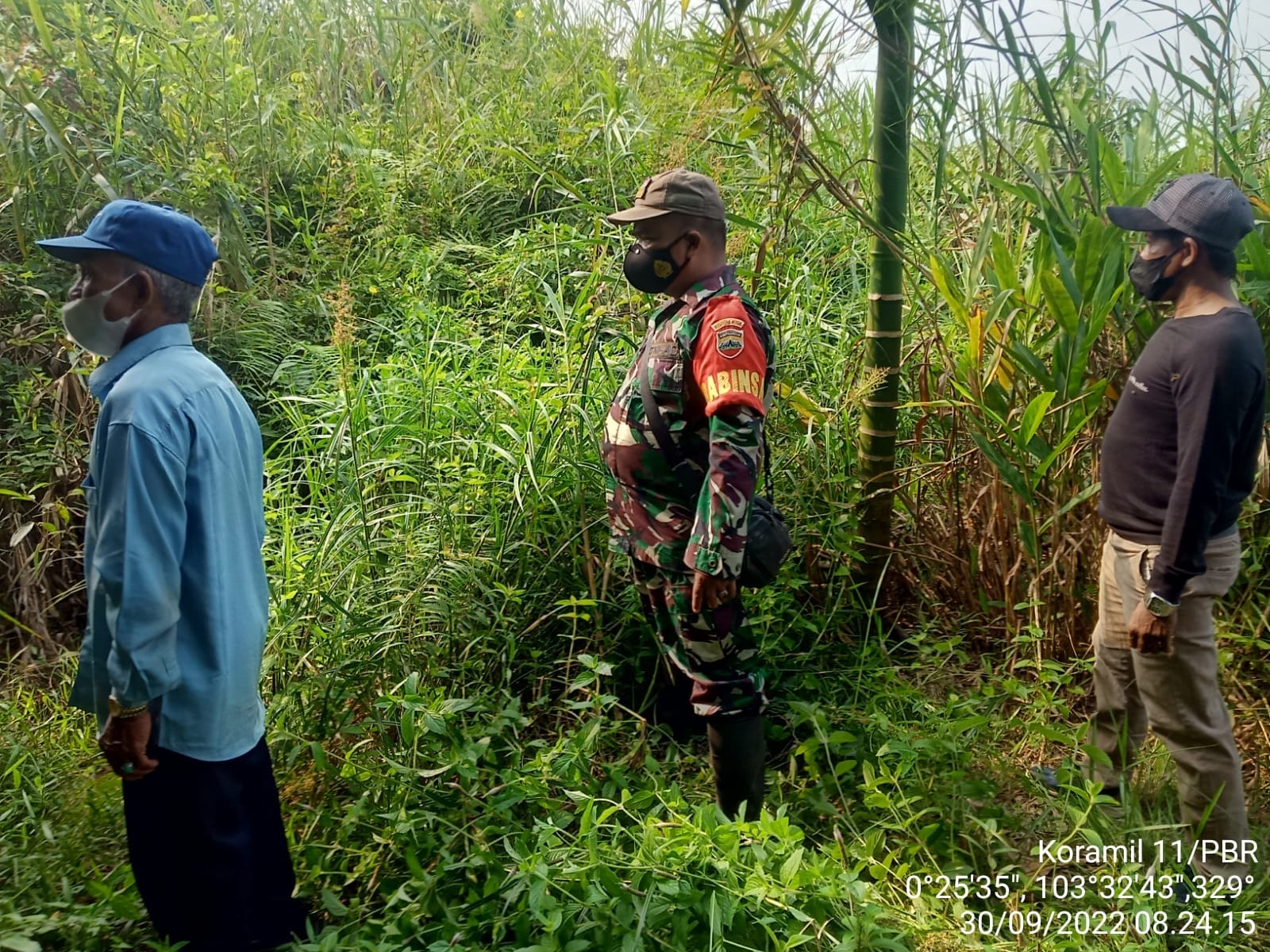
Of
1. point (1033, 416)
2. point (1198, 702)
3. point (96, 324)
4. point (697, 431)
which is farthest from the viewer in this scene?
point (1033, 416)

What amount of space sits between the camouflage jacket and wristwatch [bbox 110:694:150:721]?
4.01 feet

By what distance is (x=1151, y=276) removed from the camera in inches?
91.4

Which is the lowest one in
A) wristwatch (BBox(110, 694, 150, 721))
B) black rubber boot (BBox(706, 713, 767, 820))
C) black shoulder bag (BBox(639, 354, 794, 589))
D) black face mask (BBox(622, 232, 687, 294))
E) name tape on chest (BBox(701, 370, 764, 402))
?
black rubber boot (BBox(706, 713, 767, 820))

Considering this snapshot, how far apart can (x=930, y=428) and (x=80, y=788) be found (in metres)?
2.94

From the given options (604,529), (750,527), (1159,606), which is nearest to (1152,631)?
(1159,606)

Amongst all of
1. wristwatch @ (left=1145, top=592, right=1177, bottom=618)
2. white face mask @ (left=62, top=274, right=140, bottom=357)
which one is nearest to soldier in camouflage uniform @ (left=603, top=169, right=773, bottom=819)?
wristwatch @ (left=1145, top=592, right=1177, bottom=618)

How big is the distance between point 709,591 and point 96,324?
145 centimetres

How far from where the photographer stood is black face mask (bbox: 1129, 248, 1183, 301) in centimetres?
229

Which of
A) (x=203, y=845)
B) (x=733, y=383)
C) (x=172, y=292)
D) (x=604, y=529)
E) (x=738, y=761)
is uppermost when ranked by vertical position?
(x=172, y=292)

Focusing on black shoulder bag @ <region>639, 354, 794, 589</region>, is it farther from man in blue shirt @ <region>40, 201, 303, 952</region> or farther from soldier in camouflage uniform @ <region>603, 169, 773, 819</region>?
man in blue shirt @ <region>40, 201, 303, 952</region>

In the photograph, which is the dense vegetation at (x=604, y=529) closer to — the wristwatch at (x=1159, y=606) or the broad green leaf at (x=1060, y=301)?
the broad green leaf at (x=1060, y=301)

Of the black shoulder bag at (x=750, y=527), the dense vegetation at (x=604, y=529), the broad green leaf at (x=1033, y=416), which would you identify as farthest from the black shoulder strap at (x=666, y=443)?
the broad green leaf at (x=1033, y=416)

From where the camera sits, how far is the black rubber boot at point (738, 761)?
251cm

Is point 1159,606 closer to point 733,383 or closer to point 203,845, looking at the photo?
point 733,383
